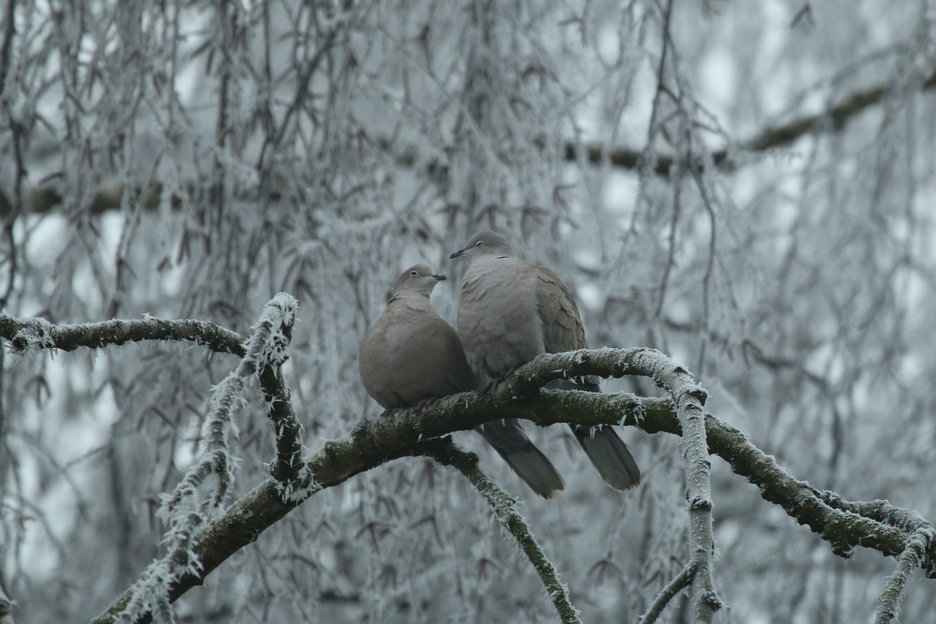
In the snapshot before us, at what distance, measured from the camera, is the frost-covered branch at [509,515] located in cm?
179

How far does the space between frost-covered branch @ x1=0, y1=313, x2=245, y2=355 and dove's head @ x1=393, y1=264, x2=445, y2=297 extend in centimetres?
135

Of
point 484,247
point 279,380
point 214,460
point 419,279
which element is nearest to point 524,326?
point 484,247

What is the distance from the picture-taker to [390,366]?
2.80 m

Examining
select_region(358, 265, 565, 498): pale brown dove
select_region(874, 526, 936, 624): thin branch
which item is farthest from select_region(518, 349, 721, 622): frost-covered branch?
select_region(358, 265, 565, 498): pale brown dove

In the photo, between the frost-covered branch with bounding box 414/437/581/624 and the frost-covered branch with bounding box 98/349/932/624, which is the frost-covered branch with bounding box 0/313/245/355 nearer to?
the frost-covered branch with bounding box 98/349/932/624

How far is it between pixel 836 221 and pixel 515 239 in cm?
167

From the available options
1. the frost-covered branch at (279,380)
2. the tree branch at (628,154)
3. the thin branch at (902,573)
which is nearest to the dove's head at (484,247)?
the tree branch at (628,154)

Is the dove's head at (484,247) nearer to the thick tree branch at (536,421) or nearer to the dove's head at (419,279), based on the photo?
the dove's head at (419,279)

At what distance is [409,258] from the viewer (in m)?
3.92

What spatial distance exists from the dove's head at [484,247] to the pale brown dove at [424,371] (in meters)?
0.22

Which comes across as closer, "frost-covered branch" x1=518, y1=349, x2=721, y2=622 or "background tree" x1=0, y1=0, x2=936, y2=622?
"frost-covered branch" x1=518, y1=349, x2=721, y2=622

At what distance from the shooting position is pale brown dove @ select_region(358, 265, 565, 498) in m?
2.79

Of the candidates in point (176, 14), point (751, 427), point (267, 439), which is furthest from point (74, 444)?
point (751, 427)

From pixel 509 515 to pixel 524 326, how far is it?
2.66 feet
